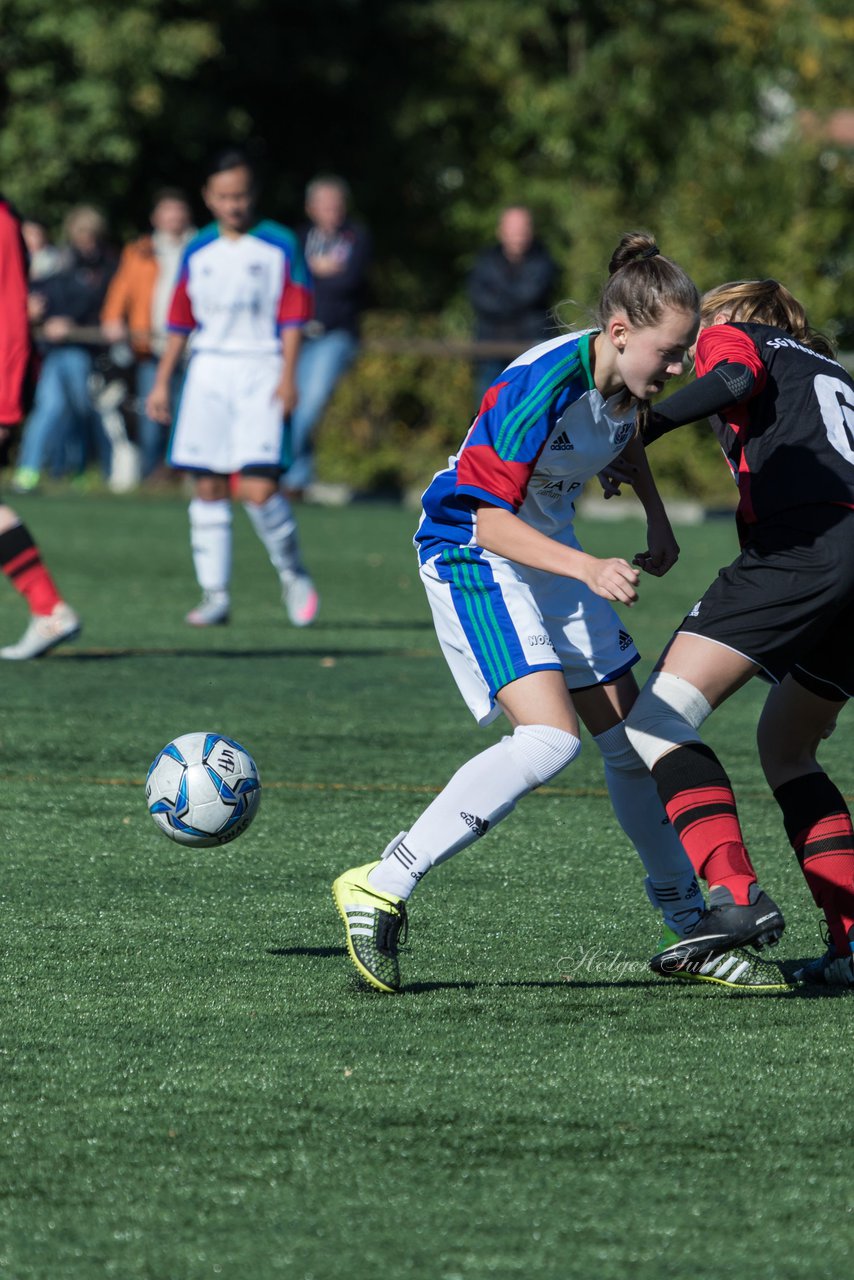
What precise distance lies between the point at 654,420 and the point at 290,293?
6152 mm

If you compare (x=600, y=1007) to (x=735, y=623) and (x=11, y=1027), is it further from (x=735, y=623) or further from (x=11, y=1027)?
(x=11, y=1027)

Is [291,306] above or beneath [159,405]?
above

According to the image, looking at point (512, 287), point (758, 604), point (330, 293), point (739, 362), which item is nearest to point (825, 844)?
point (758, 604)

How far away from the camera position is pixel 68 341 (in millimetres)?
18453

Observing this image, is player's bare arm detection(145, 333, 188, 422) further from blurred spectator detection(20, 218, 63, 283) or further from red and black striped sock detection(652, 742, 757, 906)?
blurred spectator detection(20, 218, 63, 283)

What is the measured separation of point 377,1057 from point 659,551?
1.35 metres

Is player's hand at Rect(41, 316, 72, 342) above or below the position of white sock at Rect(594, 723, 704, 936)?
below

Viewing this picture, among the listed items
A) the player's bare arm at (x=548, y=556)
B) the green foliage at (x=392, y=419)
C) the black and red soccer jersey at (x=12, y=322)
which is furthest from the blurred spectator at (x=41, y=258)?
the player's bare arm at (x=548, y=556)

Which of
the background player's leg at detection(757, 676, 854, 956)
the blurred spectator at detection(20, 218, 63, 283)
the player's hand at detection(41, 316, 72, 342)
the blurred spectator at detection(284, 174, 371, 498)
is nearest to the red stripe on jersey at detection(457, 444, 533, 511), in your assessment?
the background player's leg at detection(757, 676, 854, 956)

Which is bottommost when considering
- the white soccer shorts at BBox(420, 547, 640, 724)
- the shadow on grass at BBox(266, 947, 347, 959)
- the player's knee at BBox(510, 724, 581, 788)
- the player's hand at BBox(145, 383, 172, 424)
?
the player's hand at BBox(145, 383, 172, 424)

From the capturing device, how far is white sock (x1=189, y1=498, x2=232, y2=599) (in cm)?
1007

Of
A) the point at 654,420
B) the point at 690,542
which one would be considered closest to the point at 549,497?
the point at 654,420

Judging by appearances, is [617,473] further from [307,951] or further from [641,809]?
[307,951]

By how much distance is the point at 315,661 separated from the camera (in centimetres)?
942
